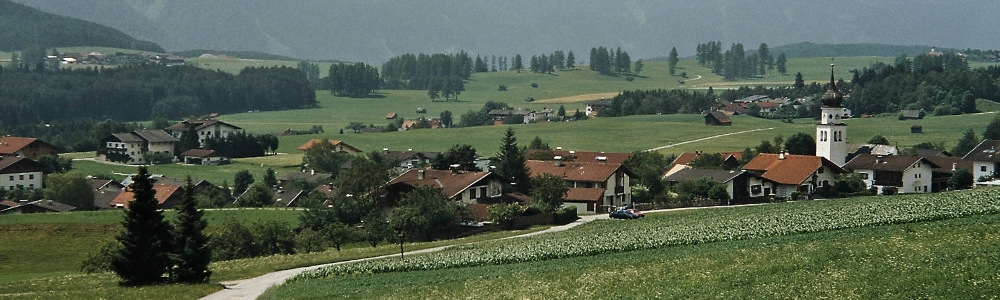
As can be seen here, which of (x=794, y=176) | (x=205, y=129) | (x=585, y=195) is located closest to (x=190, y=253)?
(x=585, y=195)

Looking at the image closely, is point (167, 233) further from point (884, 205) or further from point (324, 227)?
point (884, 205)

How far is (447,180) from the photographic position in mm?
63594

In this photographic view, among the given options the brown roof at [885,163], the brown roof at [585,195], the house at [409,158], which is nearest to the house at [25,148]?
the house at [409,158]

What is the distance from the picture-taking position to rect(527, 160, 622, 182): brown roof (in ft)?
219

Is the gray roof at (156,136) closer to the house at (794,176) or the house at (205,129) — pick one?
the house at (205,129)

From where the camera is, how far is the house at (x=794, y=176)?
2729 inches

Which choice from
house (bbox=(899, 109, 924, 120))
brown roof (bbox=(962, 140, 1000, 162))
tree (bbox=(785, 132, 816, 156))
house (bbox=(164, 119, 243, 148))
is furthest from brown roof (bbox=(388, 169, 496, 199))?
house (bbox=(899, 109, 924, 120))

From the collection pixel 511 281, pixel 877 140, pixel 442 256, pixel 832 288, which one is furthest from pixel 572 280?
pixel 877 140

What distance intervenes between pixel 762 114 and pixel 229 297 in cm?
12720

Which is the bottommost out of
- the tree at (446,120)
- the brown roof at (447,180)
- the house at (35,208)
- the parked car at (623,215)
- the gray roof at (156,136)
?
the house at (35,208)

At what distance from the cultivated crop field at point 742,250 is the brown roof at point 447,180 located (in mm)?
14933

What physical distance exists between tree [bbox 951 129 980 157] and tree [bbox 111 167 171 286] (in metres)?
74.2

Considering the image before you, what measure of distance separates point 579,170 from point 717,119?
63825 mm

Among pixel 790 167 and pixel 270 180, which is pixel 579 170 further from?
pixel 270 180
